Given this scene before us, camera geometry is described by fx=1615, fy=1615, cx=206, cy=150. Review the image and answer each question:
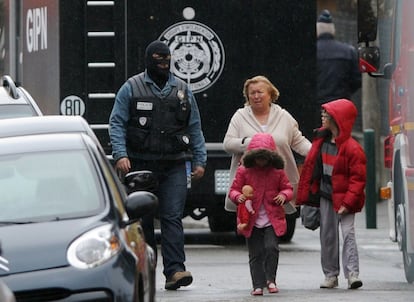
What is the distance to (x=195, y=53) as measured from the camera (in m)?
15.9

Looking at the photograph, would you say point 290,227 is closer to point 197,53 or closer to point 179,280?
point 197,53

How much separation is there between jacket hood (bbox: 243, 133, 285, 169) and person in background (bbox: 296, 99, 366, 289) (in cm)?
46

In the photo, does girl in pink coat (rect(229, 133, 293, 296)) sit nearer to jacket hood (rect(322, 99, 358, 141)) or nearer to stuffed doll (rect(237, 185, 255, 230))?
stuffed doll (rect(237, 185, 255, 230))

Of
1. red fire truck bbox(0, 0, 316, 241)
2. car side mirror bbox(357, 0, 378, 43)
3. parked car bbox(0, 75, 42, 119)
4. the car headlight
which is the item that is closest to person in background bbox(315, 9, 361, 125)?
red fire truck bbox(0, 0, 316, 241)

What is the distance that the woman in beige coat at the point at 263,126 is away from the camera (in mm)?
12781

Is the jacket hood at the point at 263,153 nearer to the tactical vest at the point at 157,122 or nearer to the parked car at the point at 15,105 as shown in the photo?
the tactical vest at the point at 157,122

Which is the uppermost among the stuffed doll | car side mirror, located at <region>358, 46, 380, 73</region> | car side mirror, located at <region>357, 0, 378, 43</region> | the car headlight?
car side mirror, located at <region>357, 0, 378, 43</region>

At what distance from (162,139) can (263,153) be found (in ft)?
2.72

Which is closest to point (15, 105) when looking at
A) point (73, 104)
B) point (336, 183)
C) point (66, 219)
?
point (336, 183)

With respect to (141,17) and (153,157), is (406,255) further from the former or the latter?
(141,17)

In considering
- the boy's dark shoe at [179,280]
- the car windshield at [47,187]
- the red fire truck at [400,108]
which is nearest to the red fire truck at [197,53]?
the red fire truck at [400,108]

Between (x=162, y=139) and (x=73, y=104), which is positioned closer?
(x=162, y=139)

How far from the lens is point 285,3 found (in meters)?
16.1

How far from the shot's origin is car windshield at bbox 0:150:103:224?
8.71 meters
